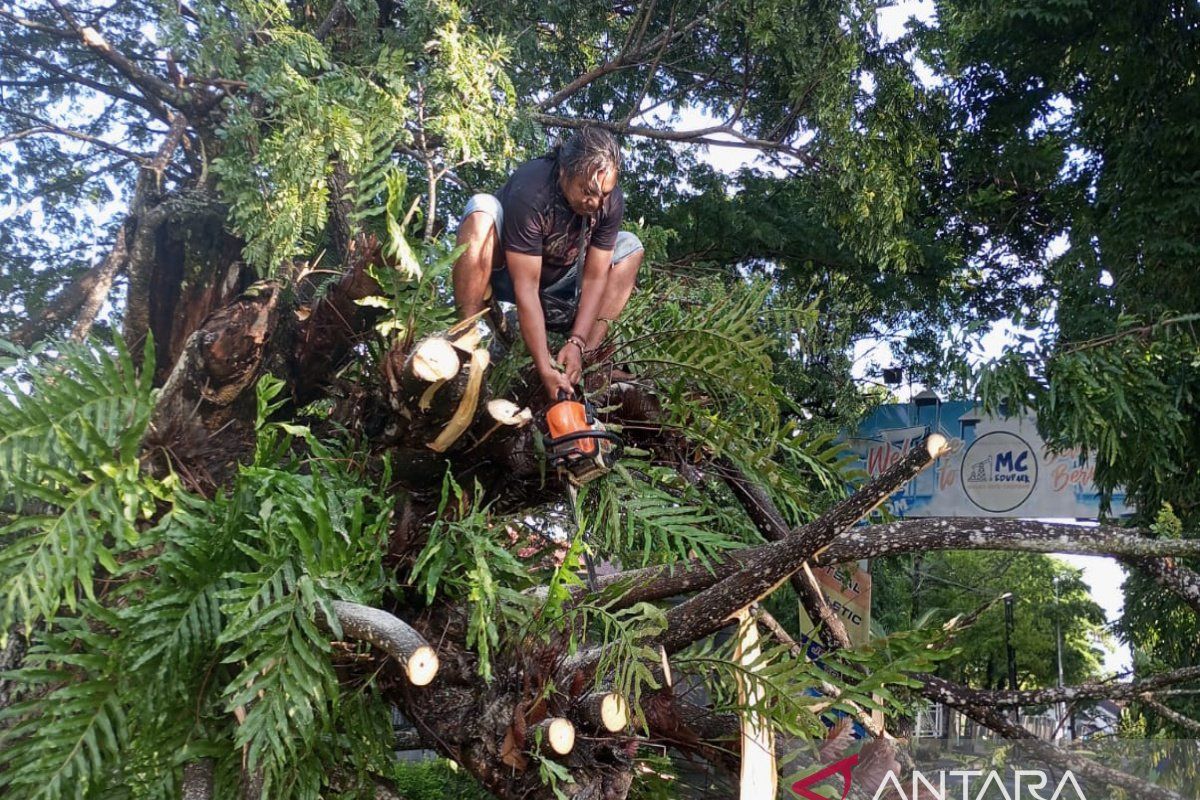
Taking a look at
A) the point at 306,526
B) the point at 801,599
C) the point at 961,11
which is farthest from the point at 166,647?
the point at 961,11

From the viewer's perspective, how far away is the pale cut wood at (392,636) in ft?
7.71

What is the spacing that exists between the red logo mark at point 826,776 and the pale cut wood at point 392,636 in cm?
134

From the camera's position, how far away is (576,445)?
2938 millimetres

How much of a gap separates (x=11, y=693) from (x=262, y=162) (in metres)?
2.72

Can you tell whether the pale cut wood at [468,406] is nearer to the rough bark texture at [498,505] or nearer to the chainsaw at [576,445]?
the rough bark texture at [498,505]

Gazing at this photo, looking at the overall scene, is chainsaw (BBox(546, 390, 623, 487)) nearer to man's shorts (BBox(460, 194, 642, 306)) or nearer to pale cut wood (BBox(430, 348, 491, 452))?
pale cut wood (BBox(430, 348, 491, 452))

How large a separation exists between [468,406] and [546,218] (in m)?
0.74

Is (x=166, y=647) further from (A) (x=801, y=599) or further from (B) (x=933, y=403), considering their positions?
(B) (x=933, y=403)

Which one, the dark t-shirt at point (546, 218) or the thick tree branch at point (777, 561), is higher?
the dark t-shirt at point (546, 218)

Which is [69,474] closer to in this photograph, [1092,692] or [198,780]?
[198,780]

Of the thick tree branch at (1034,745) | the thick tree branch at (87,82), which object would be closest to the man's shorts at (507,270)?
the thick tree branch at (1034,745)

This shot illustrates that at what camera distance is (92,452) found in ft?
8.76

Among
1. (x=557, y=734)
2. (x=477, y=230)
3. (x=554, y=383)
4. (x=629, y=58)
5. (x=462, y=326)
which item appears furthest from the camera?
(x=629, y=58)

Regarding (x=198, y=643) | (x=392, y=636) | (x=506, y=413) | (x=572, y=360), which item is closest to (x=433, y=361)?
(x=506, y=413)
